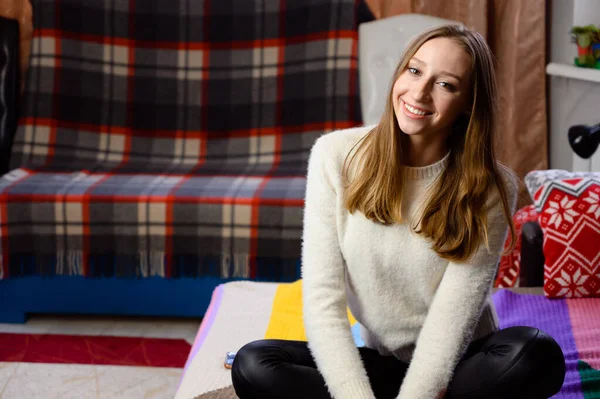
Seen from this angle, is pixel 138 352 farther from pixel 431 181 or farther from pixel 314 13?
pixel 314 13

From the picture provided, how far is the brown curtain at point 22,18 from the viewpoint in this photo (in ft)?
11.1

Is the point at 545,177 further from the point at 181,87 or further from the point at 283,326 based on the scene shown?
the point at 181,87

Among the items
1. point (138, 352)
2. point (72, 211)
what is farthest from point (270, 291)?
point (72, 211)

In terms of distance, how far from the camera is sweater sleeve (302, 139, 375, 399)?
1.38 m

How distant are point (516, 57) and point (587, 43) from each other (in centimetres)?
52

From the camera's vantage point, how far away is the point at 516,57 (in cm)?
325

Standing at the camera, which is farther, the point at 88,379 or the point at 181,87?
the point at 181,87

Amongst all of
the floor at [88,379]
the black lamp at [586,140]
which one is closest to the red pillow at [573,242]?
the black lamp at [586,140]

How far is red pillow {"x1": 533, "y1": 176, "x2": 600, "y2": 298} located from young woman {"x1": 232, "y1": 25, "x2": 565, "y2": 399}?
1.54ft

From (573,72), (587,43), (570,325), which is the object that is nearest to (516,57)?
(573,72)

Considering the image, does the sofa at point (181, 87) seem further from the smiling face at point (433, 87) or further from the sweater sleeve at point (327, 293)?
the smiling face at point (433, 87)

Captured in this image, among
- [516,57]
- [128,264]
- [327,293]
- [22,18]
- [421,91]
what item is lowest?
[128,264]

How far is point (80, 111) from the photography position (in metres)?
3.28

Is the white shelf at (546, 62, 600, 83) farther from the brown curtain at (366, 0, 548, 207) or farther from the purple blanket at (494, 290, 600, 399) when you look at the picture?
the purple blanket at (494, 290, 600, 399)
